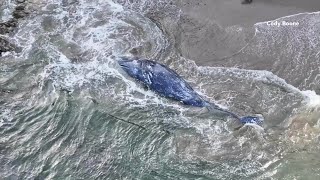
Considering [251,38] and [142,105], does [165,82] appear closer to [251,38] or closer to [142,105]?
[142,105]

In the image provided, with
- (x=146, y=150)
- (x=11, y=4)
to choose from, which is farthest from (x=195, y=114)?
(x=11, y=4)

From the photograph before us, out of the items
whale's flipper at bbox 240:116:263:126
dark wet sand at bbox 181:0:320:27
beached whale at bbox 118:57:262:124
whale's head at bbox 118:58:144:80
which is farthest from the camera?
dark wet sand at bbox 181:0:320:27

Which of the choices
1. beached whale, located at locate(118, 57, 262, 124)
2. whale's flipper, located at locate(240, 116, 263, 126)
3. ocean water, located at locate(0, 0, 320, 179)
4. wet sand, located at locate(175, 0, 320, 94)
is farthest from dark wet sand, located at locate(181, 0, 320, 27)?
whale's flipper, located at locate(240, 116, 263, 126)

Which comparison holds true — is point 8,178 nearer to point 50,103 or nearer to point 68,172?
point 68,172

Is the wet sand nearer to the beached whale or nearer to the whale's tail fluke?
the beached whale

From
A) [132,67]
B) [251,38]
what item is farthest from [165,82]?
[251,38]

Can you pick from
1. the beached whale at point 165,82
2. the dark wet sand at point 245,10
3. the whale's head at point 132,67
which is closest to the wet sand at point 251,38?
the dark wet sand at point 245,10
